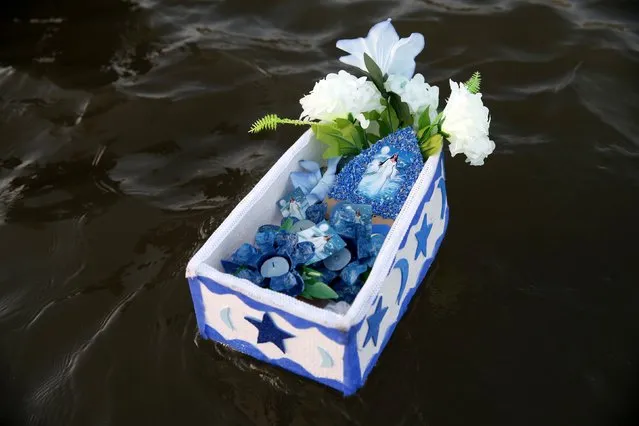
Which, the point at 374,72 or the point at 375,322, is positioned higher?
the point at 374,72

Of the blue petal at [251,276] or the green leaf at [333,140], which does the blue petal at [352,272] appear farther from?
the green leaf at [333,140]

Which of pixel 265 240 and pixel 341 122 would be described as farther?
pixel 341 122

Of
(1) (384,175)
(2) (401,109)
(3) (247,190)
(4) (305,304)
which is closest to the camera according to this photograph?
(4) (305,304)

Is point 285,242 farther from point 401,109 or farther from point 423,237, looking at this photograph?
point 401,109

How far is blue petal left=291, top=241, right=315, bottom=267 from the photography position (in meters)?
1.68

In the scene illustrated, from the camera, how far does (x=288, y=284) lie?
1615 mm

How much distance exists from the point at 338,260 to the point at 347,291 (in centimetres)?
9

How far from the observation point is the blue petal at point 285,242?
5.55ft

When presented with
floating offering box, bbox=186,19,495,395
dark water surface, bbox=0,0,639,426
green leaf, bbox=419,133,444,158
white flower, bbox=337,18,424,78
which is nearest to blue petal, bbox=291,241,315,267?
floating offering box, bbox=186,19,495,395

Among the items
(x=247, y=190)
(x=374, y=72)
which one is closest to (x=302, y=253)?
(x=374, y=72)

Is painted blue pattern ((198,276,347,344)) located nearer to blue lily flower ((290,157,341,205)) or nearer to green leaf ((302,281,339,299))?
green leaf ((302,281,339,299))

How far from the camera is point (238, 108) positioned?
8.84 ft

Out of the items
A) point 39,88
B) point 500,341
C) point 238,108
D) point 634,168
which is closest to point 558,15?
point 634,168

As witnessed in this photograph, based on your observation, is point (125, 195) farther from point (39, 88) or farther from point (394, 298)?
point (394, 298)
